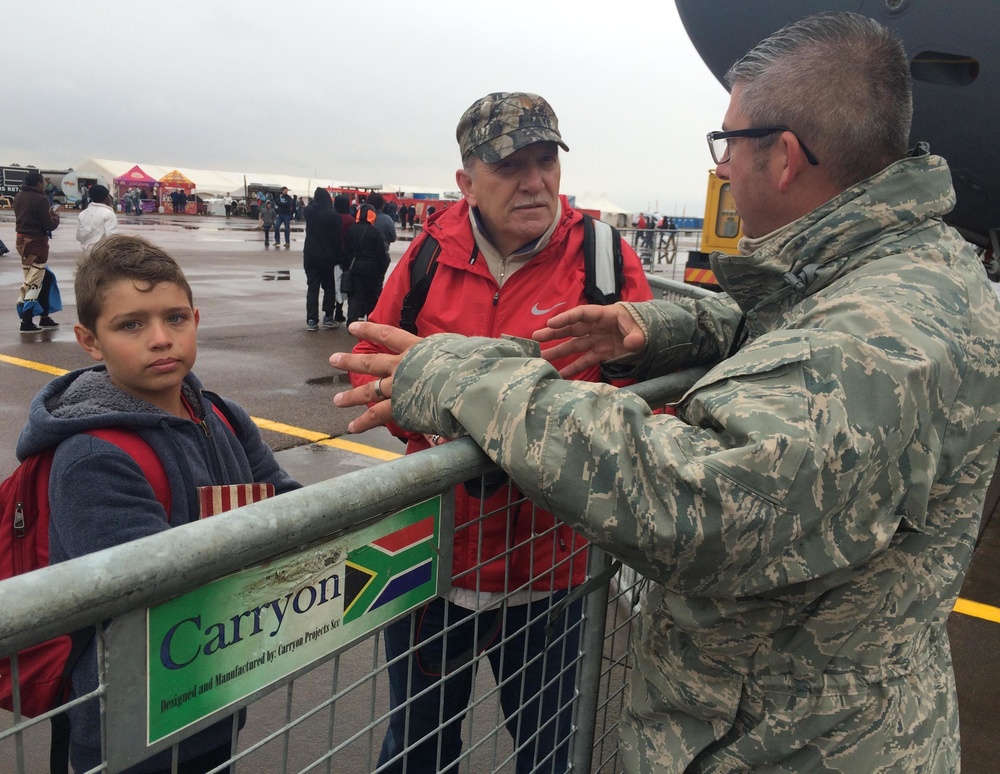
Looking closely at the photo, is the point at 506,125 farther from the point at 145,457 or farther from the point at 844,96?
the point at 145,457

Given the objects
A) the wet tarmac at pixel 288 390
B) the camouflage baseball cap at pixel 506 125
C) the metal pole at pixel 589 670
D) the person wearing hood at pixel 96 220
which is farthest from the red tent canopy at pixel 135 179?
the metal pole at pixel 589 670

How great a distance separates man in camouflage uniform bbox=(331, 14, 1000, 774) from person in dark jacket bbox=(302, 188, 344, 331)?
882 cm

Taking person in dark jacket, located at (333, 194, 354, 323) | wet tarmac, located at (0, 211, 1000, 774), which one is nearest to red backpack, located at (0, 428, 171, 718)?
wet tarmac, located at (0, 211, 1000, 774)

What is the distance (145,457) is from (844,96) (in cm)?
152

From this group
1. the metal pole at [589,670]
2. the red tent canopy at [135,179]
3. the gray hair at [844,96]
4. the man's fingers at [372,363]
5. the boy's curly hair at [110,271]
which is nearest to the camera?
the gray hair at [844,96]

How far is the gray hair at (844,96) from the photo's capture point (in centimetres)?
133

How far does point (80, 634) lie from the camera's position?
1.46 m

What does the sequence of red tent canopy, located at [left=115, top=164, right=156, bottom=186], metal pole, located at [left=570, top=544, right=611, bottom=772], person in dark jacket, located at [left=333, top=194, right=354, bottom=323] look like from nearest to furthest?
metal pole, located at [left=570, top=544, right=611, bottom=772] < person in dark jacket, located at [left=333, top=194, right=354, bottom=323] < red tent canopy, located at [left=115, top=164, right=156, bottom=186]

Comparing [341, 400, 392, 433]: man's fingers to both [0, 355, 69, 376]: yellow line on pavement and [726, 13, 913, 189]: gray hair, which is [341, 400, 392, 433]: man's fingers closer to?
[726, 13, 913, 189]: gray hair

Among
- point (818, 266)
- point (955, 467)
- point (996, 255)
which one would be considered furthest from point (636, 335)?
point (996, 255)

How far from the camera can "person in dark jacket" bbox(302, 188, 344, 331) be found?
9930 millimetres

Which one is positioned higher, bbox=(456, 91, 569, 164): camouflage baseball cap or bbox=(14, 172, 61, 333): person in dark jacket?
bbox=(456, 91, 569, 164): camouflage baseball cap

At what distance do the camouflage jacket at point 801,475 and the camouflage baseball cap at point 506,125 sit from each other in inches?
37.0

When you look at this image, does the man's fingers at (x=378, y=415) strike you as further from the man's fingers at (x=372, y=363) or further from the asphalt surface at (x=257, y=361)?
the asphalt surface at (x=257, y=361)
